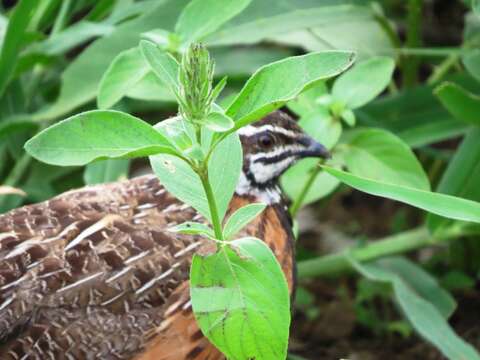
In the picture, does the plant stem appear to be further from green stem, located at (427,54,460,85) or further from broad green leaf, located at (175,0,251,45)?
green stem, located at (427,54,460,85)

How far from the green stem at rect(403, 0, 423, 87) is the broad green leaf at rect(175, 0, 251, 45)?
1048mm

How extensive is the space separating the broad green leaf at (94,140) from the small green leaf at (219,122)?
3.6 inches

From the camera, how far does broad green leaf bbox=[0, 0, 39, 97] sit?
11.4 ft

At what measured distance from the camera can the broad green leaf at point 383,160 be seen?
3.17m

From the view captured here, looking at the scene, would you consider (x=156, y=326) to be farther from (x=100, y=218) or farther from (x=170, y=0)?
(x=170, y=0)

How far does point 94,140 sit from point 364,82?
136 cm

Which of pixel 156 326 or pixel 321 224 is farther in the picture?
pixel 321 224

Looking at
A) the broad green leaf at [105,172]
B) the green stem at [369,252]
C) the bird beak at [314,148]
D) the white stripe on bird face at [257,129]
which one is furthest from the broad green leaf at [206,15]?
the green stem at [369,252]

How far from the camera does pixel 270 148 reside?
3.07 m

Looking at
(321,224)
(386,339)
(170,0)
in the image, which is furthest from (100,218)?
(321,224)

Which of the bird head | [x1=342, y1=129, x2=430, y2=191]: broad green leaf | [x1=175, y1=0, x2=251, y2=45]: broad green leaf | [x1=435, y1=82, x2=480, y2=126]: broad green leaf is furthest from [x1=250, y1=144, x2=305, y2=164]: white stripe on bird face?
[x1=435, y1=82, x2=480, y2=126]: broad green leaf

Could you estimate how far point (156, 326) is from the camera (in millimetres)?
2777

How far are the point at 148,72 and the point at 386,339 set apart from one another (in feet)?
4.89

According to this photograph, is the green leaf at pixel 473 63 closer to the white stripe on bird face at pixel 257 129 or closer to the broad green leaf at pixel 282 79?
the white stripe on bird face at pixel 257 129
